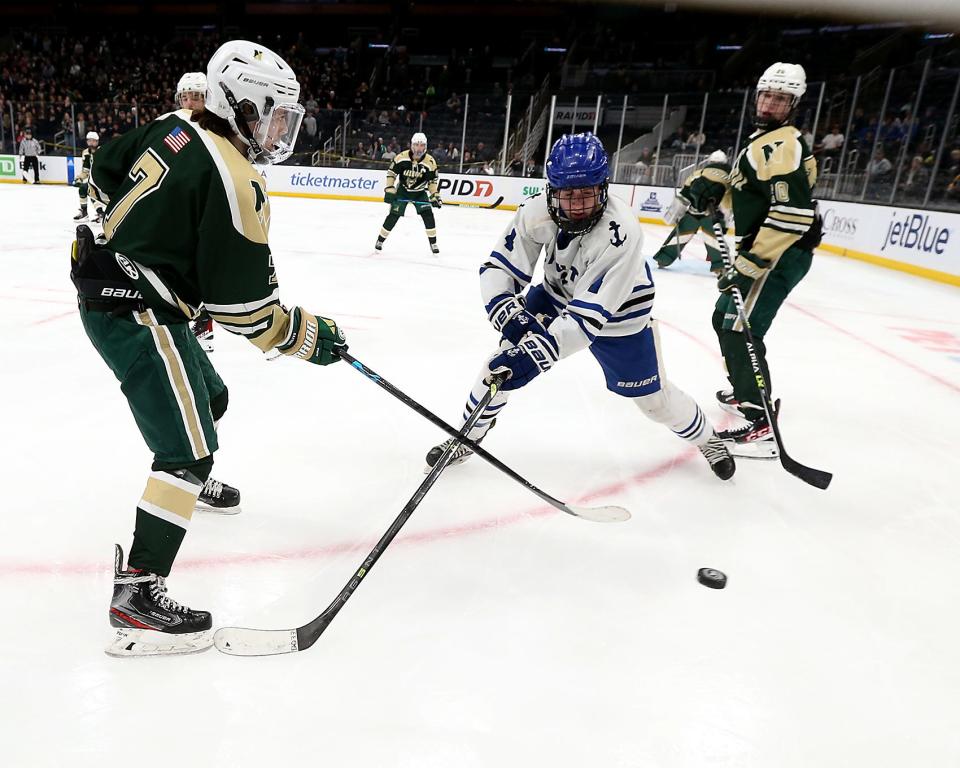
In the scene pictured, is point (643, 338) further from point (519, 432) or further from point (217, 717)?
point (217, 717)

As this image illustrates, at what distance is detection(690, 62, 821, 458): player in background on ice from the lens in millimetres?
2543

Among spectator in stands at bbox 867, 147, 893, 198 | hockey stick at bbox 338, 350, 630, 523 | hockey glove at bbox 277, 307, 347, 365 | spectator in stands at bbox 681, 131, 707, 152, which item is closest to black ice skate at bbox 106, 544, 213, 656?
hockey glove at bbox 277, 307, 347, 365

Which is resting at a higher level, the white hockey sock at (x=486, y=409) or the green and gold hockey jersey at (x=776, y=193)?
the green and gold hockey jersey at (x=776, y=193)

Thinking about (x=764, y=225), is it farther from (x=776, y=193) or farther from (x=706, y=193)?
(x=706, y=193)

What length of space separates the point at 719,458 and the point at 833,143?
28.6ft

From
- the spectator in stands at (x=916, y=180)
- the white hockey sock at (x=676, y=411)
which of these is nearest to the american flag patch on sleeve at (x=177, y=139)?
the white hockey sock at (x=676, y=411)

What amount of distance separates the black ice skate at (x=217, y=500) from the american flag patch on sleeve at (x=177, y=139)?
109 cm

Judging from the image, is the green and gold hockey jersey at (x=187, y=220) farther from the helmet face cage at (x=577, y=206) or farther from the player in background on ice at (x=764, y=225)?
the player in background on ice at (x=764, y=225)

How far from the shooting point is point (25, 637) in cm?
150

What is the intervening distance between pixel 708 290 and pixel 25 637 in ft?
18.6

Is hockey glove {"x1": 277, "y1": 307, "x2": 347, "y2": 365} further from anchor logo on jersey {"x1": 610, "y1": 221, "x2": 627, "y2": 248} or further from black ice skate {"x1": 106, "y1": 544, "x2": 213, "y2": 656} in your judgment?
anchor logo on jersey {"x1": 610, "y1": 221, "x2": 627, "y2": 248}

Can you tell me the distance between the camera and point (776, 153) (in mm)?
2553

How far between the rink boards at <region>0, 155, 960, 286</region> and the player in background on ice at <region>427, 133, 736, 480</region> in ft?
20.3

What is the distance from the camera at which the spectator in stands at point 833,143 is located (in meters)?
9.23
